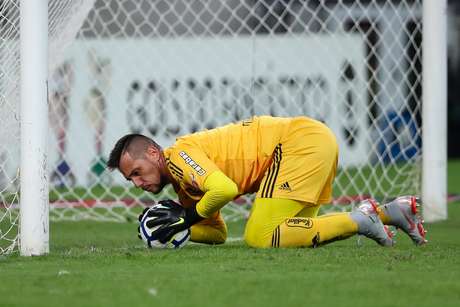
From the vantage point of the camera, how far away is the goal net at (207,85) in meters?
10.8

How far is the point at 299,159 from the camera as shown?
5945 mm

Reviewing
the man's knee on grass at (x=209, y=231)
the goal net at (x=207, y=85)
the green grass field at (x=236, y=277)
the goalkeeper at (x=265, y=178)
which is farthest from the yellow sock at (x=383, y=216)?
the goal net at (x=207, y=85)

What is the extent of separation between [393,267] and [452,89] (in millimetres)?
14406

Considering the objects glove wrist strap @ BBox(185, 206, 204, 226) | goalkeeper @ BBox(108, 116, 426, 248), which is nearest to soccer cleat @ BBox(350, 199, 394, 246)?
goalkeeper @ BBox(108, 116, 426, 248)

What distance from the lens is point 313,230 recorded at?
228 inches

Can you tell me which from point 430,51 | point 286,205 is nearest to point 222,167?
point 286,205

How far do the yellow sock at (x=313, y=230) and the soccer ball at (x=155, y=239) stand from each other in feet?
1.69

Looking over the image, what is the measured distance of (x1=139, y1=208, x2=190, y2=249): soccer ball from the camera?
19.4ft

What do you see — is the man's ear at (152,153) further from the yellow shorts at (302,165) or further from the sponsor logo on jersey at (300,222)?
the sponsor logo on jersey at (300,222)

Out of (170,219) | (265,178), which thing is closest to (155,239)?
(170,219)

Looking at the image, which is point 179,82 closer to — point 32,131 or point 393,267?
point 32,131

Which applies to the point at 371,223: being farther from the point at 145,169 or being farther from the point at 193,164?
the point at 145,169

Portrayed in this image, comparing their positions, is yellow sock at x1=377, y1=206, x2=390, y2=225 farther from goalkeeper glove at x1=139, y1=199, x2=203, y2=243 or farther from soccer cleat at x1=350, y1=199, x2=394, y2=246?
goalkeeper glove at x1=139, y1=199, x2=203, y2=243

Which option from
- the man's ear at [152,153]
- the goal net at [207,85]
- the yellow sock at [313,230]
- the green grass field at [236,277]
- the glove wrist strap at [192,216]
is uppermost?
the goal net at [207,85]
